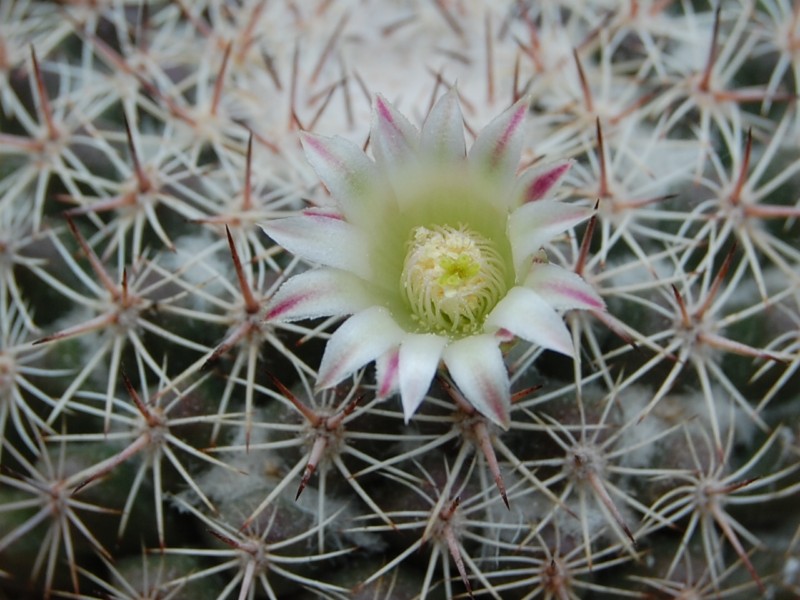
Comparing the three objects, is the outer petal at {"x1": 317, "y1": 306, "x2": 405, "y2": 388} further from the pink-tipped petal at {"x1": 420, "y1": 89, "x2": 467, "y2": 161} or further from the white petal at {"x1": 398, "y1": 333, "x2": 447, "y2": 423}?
the pink-tipped petal at {"x1": 420, "y1": 89, "x2": 467, "y2": 161}

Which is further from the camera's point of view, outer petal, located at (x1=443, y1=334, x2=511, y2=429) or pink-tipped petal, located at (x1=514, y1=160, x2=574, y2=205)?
pink-tipped petal, located at (x1=514, y1=160, x2=574, y2=205)

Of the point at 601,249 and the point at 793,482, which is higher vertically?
the point at 601,249

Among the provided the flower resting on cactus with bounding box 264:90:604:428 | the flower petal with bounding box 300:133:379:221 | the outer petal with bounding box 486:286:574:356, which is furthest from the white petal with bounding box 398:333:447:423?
the flower petal with bounding box 300:133:379:221

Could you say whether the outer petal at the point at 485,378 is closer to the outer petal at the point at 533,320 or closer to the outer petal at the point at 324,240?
the outer petal at the point at 533,320

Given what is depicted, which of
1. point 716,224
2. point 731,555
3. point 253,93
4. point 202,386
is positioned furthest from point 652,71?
point 202,386

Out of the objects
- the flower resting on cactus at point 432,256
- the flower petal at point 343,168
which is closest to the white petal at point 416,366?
the flower resting on cactus at point 432,256

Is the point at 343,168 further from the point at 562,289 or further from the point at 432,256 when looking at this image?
the point at 562,289

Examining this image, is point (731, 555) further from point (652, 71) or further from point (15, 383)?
point (15, 383)
